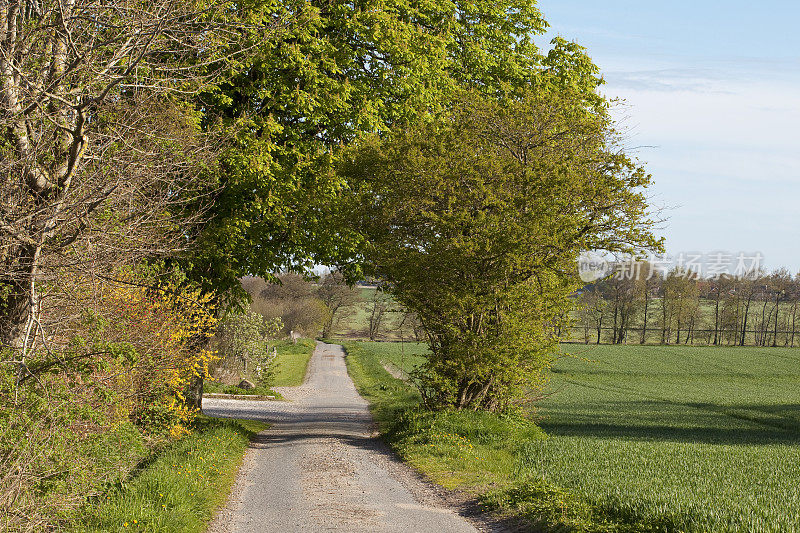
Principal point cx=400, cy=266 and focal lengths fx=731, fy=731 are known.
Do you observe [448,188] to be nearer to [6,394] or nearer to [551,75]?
[551,75]

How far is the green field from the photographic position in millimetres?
9125

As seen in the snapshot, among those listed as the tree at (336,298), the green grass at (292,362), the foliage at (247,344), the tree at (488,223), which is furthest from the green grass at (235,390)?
the tree at (336,298)

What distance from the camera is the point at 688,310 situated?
99750mm

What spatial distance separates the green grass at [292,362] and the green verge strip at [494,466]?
20.1 meters

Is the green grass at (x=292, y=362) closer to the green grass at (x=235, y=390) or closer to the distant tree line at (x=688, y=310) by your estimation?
the green grass at (x=235, y=390)

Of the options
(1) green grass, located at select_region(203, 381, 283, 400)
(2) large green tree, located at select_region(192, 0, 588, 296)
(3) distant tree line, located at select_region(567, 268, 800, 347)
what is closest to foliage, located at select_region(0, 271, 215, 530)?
(2) large green tree, located at select_region(192, 0, 588, 296)

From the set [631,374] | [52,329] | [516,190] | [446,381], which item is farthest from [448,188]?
[631,374]

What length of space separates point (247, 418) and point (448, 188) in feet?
41.3

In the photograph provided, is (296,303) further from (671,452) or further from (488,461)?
(488,461)

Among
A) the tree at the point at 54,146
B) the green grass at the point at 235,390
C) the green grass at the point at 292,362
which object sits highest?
the tree at the point at 54,146

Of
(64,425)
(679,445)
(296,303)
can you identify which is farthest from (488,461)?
(296,303)

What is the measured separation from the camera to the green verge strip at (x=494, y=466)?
9383mm

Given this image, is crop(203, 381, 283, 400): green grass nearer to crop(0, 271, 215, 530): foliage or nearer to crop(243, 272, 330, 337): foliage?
crop(0, 271, 215, 530): foliage

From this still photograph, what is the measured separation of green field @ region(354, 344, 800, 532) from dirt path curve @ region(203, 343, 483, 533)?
1533 mm
